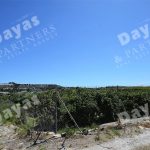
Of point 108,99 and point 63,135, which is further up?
point 108,99

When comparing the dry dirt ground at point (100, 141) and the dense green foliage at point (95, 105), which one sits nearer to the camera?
the dry dirt ground at point (100, 141)

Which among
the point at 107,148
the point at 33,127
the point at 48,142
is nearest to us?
the point at 107,148

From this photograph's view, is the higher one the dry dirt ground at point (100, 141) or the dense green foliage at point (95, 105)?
the dense green foliage at point (95, 105)

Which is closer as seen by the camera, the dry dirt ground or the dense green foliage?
the dry dirt ground

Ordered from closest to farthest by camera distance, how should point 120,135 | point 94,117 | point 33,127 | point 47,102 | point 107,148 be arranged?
1. point 107,148
2. point 120,135
3. point 33,127
4. point 47,102
5. point 94,117

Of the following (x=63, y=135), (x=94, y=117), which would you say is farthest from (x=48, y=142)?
(x=94, y=117)

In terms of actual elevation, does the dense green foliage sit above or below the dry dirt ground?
above

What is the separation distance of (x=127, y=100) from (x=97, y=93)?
1746 millimetres

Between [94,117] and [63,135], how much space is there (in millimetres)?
6906

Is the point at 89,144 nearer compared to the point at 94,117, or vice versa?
the point at 89,144

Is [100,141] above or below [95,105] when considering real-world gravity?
below

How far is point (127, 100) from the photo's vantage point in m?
18.5

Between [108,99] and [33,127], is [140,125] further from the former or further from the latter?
[108,99]

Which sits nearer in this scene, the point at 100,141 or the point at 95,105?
the point at 100,141
